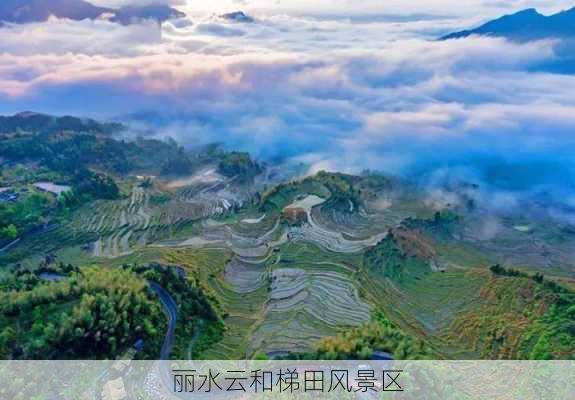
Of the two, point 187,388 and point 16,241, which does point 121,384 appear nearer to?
point 187,388

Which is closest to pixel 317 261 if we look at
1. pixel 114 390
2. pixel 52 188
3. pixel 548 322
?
pixel 548 322

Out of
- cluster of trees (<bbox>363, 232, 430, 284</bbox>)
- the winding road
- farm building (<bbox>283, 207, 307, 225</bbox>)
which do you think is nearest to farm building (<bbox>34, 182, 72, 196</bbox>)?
farm building (<bbox>283, 207, 307, 225</bbox>)

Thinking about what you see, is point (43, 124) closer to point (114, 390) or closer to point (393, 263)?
point (393, 263)

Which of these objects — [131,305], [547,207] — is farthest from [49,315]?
[547,207]

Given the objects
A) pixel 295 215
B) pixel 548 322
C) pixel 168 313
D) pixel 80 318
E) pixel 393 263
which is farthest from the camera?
pixel 295 215

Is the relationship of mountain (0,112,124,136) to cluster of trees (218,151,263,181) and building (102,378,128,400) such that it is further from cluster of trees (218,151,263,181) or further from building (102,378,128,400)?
building (102,378,128,400)
